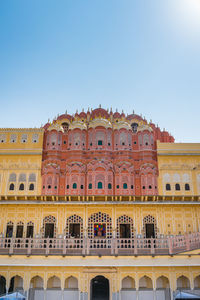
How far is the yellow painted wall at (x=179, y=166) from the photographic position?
22500 millimetres

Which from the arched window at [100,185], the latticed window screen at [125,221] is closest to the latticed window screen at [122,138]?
the arched window at [100,185]

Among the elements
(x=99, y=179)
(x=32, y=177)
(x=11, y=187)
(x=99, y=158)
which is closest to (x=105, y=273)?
(x=99, y=179)

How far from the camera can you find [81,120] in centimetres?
2558

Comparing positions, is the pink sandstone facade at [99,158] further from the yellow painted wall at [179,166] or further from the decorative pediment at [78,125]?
the yellow painted wall at [179,166]

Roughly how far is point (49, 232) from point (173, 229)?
380 inches

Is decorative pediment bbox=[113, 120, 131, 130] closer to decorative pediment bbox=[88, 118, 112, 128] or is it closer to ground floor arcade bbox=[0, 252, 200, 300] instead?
decorative pediment bbox=[88, 118, 112, 128]

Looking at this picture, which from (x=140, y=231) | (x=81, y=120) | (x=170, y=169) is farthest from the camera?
(x=81, y=120)

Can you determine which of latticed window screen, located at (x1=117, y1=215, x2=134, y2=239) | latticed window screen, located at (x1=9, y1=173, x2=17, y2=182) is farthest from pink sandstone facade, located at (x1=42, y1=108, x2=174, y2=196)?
latticed window screen, located at (x1=9, y1=173, x2=17, y2=182)

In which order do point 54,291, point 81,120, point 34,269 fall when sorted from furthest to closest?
1. point 81,120
2. point 54,291
3. point 34,269

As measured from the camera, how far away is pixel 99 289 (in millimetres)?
19938

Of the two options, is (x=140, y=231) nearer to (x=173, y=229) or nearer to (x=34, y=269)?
(x=173, y=229)

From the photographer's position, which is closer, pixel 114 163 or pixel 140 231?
pixel 140 231

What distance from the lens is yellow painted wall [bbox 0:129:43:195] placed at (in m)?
22.8

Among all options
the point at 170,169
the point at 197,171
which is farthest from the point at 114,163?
the point at 197,171
